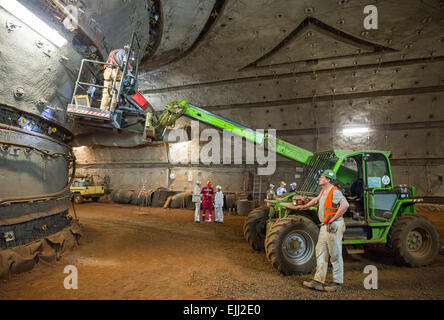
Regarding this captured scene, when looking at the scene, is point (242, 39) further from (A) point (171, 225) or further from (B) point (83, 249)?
(B) point (83, 249)

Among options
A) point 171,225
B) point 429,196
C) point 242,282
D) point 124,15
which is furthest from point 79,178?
point 429,196

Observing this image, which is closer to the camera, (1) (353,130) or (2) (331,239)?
(2) (331,239)

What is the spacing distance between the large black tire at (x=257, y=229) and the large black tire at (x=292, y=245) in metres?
1.42

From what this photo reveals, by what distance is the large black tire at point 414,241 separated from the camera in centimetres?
467

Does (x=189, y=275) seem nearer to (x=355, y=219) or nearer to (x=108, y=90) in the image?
(x=355, y=219)

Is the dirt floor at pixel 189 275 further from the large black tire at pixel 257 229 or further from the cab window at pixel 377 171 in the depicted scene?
the cab window at pixel 377 171

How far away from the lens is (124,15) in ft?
21.1

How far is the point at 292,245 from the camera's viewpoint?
4258 millimetres

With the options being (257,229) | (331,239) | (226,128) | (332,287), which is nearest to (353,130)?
(226,128)

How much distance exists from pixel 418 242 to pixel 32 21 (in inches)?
358

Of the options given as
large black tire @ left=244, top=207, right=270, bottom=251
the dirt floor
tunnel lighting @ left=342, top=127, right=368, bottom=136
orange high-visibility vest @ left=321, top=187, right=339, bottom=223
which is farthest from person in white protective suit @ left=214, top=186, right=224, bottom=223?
tunnel lighting @ left=342, top=127, right=368, bottom=136

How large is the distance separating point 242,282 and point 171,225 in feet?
17.5

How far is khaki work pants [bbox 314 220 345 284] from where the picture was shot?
356 cm

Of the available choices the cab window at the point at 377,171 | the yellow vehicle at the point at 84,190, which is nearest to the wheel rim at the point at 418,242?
the cab window at the point at 377,171
